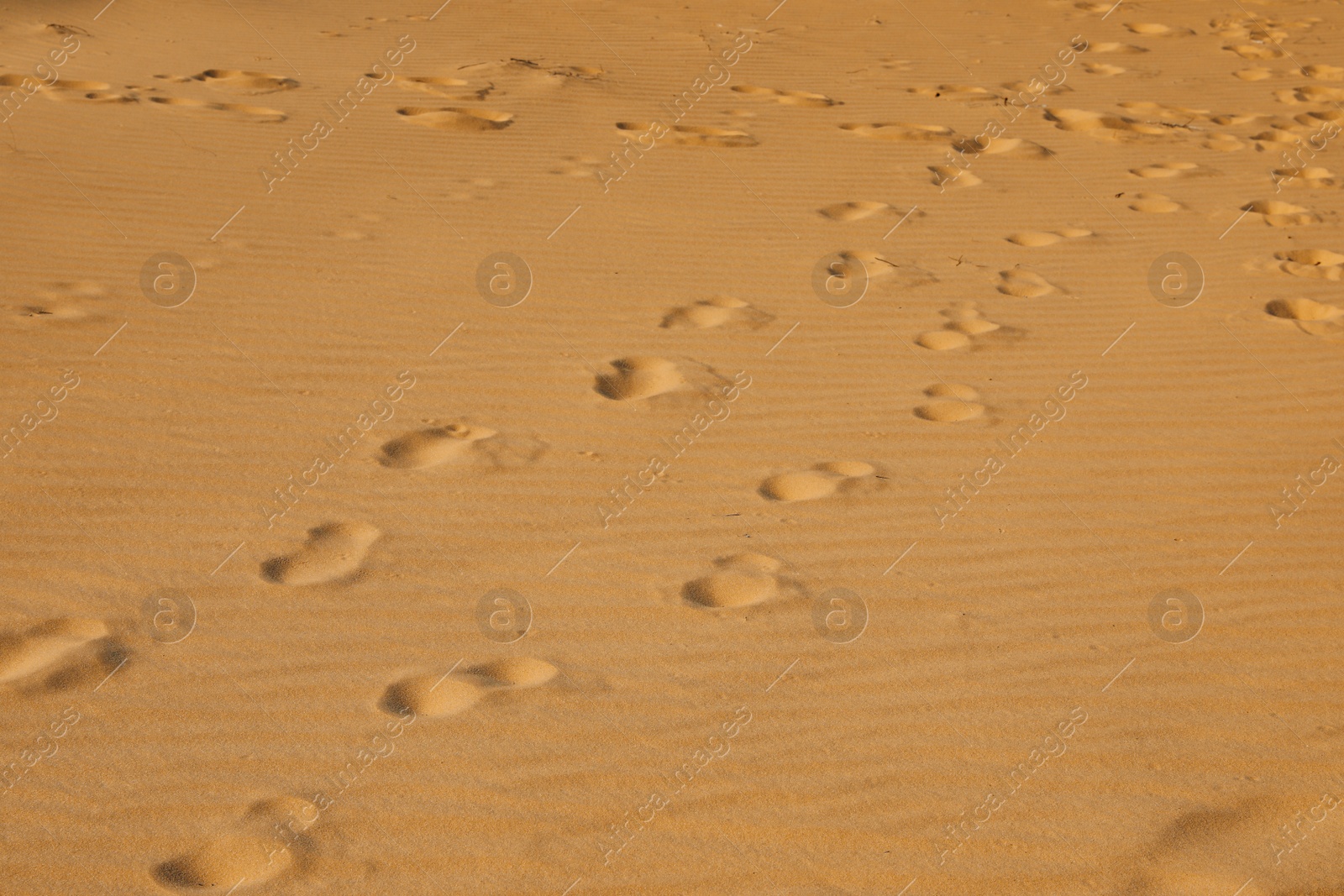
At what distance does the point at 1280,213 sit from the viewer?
5602 millimetres

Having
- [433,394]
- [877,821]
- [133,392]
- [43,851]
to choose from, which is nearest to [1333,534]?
[877,821]

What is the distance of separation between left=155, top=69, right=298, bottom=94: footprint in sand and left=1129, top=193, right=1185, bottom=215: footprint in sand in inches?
198

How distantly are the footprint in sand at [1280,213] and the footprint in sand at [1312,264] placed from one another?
41cm

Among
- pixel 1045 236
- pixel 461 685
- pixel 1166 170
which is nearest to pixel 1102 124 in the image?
pixel 1166 170

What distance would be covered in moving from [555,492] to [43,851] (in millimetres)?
1565

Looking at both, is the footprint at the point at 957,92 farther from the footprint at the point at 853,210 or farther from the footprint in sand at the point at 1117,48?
the footprint at the point at 853,210

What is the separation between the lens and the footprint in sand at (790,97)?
7.16m

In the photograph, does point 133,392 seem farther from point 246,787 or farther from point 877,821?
point 877,821

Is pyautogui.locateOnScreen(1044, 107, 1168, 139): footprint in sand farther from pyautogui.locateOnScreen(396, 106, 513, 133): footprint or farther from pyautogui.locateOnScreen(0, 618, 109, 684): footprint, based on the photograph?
pyautogui.locateOnScreen(0, 618, 109, 684): footprint

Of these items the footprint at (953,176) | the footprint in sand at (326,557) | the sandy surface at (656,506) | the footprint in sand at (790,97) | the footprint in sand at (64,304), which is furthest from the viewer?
the footprint in sand at (790,97)

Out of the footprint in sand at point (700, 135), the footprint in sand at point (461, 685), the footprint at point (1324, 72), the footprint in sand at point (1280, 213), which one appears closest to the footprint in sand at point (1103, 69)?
the footprint at point (1324, 72)

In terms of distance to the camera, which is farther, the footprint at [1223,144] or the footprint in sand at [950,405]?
the footprint at [1223,144]

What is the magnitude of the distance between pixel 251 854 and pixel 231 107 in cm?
545

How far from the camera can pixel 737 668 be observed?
8.23 feet
